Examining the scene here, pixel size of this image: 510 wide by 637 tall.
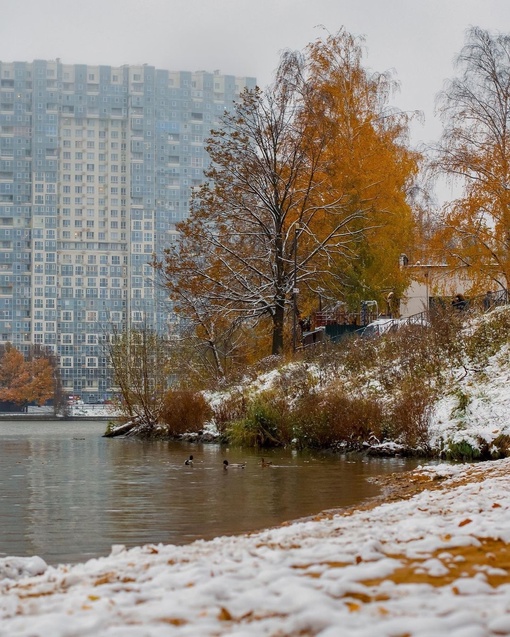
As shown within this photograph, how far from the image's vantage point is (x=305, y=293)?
40.9m

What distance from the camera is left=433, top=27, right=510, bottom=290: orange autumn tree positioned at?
33.5 m

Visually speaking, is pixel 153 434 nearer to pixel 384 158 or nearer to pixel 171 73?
pixel 384 158

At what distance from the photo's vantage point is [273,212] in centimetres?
3812

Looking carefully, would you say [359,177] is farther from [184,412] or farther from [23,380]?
[23,380]

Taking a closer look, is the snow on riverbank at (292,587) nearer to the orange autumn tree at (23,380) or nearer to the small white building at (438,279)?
the small white building at (438,279)

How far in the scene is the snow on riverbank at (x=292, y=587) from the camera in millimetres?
4184

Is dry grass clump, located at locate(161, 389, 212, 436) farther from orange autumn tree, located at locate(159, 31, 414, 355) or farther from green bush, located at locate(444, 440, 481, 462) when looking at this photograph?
green bush, located at locate(444, 440, 481, 462)

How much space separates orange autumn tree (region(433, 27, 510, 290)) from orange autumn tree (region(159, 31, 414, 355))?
4.63 m

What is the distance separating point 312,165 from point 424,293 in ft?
53.8

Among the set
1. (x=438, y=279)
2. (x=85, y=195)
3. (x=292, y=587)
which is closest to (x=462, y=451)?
(x=438, y=279)

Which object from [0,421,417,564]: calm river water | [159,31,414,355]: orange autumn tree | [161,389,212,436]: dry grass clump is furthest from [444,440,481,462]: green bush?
[159,31,414,355]: orange autumn tree

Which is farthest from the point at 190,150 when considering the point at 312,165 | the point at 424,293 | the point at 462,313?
Answer: the point at 462,313

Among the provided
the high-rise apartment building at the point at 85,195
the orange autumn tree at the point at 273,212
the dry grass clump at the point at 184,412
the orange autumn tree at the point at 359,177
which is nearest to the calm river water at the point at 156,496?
the dry grass clump at the point at 184,412

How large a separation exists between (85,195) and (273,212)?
14805 centimetres
